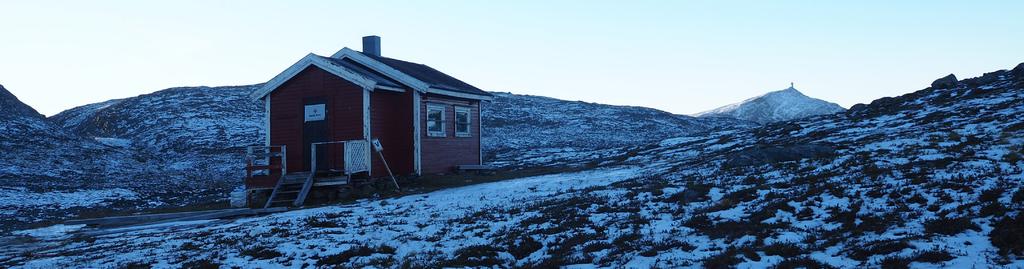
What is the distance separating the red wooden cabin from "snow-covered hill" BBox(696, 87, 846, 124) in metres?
49.7

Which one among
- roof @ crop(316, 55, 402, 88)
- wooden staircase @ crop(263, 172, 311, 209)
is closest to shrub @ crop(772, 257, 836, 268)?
wooden staircase @ crop(263, 172, 311, 209)

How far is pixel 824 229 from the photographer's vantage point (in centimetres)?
1015

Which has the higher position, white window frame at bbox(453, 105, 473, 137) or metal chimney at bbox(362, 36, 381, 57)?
metal chimney at bbox(362, 36, 381, 57)

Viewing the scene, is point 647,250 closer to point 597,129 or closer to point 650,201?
point 650,201

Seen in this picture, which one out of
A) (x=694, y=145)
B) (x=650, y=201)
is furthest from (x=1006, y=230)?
(x=694, y=145)

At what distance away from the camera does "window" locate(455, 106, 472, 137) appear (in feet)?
88.1

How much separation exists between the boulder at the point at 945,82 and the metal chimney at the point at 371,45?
24722mm

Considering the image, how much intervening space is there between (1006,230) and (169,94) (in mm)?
56729

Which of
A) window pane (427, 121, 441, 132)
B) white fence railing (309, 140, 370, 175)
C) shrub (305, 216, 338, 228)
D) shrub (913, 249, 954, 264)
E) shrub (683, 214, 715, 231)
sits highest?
window pane (427, 121, 441, 132)

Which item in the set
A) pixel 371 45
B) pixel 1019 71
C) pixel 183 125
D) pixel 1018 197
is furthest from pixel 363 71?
pixel 1019 71

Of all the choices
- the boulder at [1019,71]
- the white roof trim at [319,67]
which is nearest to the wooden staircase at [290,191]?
the white roof trim at [319,67]

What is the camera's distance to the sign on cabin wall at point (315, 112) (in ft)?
77.5

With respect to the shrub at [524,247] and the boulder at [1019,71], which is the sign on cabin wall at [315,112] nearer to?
the shrub at [524,247]

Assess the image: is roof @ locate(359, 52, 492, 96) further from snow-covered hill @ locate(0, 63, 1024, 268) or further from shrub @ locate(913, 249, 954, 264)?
shrub @ locate(913, 249, 954, 264)
